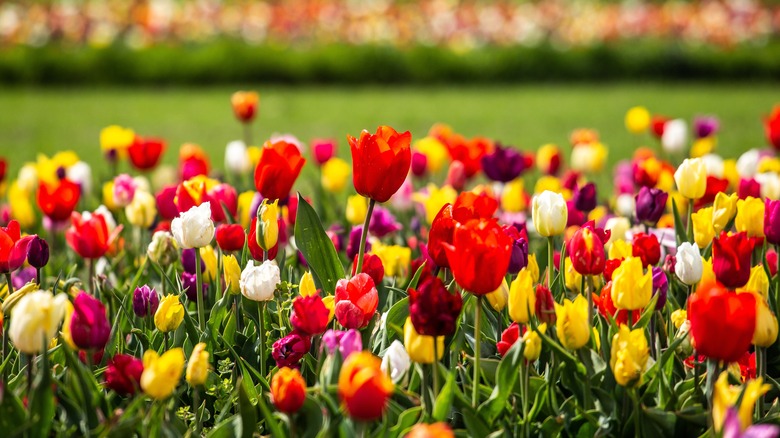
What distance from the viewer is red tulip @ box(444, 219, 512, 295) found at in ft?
4.80

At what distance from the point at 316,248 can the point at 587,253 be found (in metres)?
0.57

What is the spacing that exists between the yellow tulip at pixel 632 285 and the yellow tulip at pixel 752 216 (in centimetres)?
53

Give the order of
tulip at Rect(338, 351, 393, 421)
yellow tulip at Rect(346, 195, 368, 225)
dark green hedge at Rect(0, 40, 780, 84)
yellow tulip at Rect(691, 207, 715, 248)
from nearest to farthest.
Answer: tulip at Rect(338, 351, 393, 421) < yellow tulip at Rect(691, 207, 715, 248) < yellow tulip at Rect(346, 195, 368, 225) < dark green hedge at Rect(0, 40, 780, 84)

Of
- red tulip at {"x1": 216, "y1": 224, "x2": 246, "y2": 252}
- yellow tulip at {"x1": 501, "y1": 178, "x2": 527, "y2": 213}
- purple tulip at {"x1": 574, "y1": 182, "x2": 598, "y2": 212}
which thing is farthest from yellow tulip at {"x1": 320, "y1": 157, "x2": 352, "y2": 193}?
red tulip at {"x1": 216, "y1": 224, "x2": 246, "y2": 252}

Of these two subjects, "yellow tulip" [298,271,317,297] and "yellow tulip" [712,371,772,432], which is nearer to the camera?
"yellow tulip" [712,371,772,432]

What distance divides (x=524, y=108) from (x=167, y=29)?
4214 mm

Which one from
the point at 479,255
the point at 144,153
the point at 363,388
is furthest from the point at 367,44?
the point at 363,388

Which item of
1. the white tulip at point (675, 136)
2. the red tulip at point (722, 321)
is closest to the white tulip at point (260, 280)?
the red tulip at point (722, 321)

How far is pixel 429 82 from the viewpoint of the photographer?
32.5 feet

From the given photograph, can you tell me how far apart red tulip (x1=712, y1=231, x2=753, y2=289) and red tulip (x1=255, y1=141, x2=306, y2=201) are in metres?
0.80

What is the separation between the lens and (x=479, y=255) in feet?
4.81

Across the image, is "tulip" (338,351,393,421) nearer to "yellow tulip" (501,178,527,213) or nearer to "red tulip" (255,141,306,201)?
"red tulip" (255,141,306,201)

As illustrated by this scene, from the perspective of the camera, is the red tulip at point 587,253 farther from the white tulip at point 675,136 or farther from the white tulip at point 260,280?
the white tulip at point 675,136

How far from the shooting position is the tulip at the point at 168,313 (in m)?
1.72
